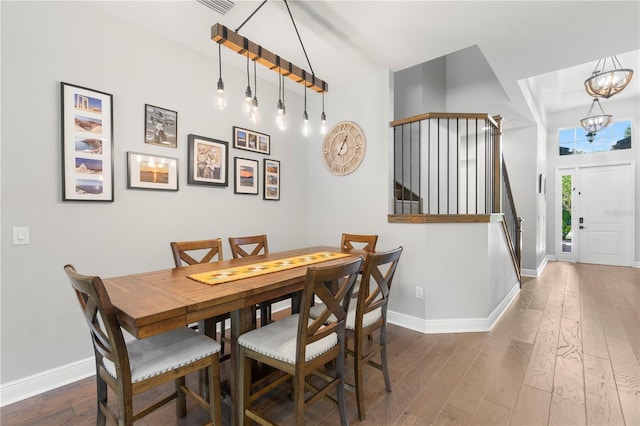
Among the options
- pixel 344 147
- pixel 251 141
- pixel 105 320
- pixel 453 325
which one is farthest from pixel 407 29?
pixel 105 320

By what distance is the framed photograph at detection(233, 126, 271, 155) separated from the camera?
10.6 feet

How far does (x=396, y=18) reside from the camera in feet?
7.92

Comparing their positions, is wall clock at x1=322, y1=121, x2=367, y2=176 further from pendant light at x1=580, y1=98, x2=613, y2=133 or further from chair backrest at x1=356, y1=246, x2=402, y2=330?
pendant light at x1=580, y1=98, x2=613, y2=133

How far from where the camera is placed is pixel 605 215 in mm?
6348

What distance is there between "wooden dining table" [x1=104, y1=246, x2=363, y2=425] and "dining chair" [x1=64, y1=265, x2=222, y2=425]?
0.09m

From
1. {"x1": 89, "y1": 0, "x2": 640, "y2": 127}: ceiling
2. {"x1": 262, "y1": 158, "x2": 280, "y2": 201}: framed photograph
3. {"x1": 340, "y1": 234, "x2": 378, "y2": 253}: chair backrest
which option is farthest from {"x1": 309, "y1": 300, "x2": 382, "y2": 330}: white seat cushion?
{"x1": 89, "y1": 0, "x2": 640, "y2": 127}: ceiling

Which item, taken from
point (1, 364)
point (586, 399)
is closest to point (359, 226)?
point (586, 399)

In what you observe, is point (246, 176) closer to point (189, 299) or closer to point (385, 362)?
point (189, 299)

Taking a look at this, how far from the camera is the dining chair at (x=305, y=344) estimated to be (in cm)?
140

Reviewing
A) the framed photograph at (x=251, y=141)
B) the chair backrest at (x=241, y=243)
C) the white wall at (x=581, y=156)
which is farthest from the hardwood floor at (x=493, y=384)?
the white wall at (x=581, y=156)

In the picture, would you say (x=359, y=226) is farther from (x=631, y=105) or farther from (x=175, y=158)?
(x=631, y=105)

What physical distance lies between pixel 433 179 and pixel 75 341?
4776mm

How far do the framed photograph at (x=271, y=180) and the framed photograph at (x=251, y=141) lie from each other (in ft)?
0.48

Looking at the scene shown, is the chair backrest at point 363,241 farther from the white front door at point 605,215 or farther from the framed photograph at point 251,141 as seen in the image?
the white front door at point 605,215
